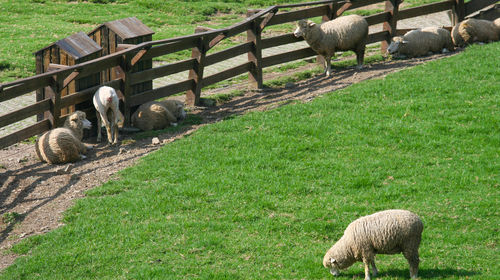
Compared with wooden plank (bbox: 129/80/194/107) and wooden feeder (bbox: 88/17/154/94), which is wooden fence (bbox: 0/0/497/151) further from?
wooden feeder (bbox: 88/17/154/94)

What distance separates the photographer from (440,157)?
10219 millimetres

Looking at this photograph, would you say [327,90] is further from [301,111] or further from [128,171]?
[128,171]

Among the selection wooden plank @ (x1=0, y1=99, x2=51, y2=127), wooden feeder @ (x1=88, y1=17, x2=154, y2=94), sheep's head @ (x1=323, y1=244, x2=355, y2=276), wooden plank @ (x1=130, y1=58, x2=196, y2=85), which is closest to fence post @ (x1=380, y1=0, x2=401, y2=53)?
wooden plank @ (x1=130, y1=58, x2=196, y2=85)

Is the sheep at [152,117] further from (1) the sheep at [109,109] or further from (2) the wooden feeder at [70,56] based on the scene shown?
(2) the wooden feeder at [70,56]

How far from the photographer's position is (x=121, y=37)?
13234mm

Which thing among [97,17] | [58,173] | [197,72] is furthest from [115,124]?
[97,17]

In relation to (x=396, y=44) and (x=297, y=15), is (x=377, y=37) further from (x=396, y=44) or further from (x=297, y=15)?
(x=297, y=15)

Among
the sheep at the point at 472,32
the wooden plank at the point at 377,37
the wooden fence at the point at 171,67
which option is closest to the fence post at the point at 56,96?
the wooden fence at the point at 171,67

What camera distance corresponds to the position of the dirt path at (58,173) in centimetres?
893

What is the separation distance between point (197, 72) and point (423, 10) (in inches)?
310

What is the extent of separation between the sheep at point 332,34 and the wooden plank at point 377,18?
3.80 feet

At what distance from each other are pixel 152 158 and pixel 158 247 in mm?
3169

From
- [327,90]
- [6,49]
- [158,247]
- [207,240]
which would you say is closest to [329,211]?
[207,240]

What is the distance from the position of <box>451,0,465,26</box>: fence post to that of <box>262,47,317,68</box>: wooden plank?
238 inches
